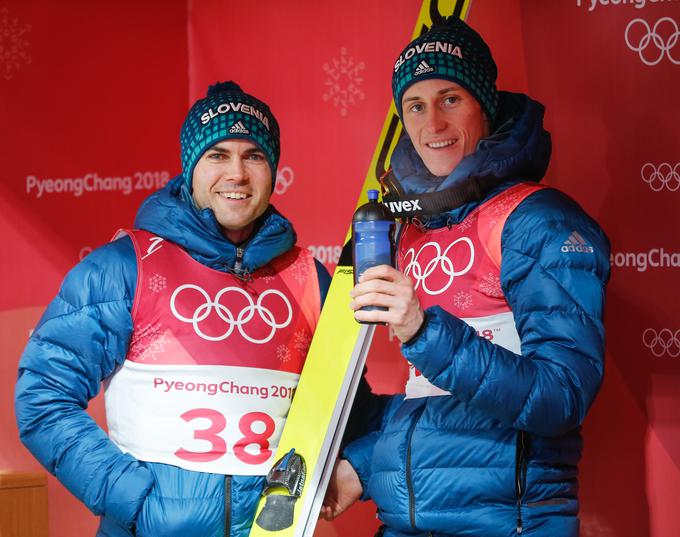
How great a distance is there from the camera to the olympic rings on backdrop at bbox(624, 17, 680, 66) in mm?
3227

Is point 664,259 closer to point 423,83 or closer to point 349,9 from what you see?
point 423,83

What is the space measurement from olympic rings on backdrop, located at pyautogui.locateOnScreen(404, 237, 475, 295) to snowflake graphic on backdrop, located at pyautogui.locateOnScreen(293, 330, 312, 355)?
401 mm

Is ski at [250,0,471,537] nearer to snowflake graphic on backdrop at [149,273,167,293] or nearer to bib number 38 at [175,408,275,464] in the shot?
bib number 38 at [175,408,275,464]

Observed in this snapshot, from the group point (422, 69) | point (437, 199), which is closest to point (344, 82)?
point (422, 69)

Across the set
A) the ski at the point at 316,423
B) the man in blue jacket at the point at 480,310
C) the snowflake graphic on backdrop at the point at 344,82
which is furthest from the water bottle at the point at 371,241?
the snowflake graphic on backdrop at the point at 344,82

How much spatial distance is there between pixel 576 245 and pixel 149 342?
1169 millimetres

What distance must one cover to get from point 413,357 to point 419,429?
17.5 inches

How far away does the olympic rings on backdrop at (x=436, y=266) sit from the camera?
240 cm

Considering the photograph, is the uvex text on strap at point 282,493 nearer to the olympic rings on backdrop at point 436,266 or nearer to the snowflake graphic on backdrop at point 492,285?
the olympic rings on backdrop at point 436,266

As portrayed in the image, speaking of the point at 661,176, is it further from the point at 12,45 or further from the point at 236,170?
the point at 12,45

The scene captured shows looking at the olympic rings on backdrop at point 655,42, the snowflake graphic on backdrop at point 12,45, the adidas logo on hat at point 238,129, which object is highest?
the snowflake graphic on backdrop at point 12,45

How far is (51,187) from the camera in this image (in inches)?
156

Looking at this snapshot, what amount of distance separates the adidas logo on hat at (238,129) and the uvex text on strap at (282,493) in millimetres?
915

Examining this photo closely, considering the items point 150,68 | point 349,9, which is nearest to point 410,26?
point 349,9
